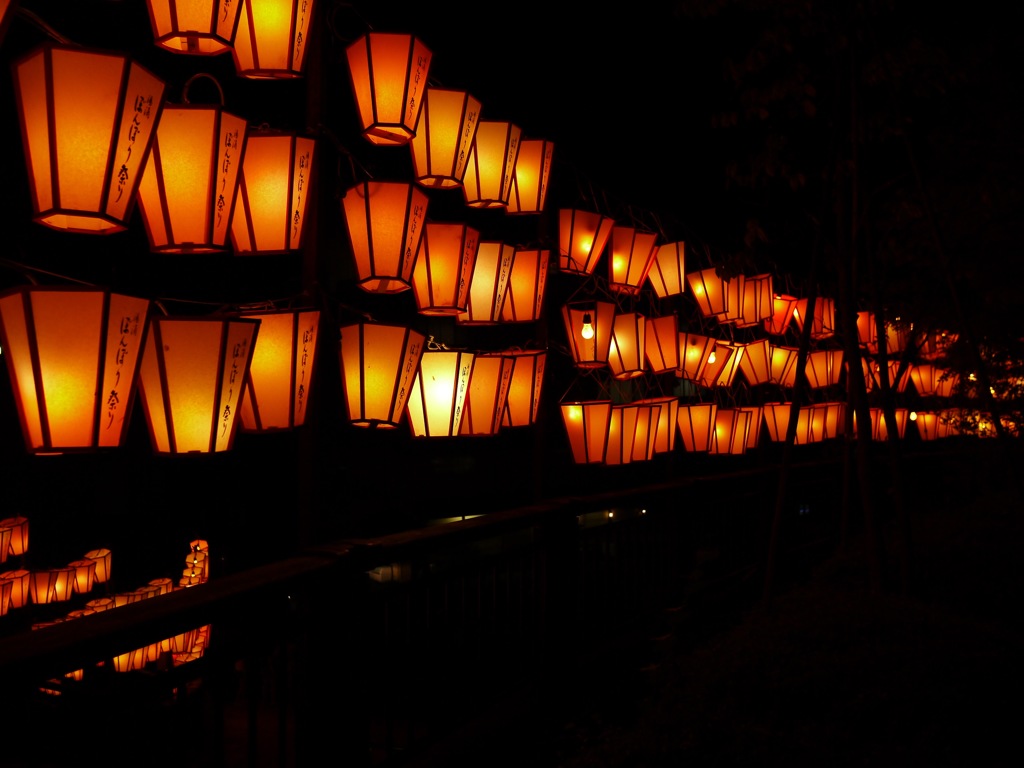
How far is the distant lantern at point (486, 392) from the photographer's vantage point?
21.3ft

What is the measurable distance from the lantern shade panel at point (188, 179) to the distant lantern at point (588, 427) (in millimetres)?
4771

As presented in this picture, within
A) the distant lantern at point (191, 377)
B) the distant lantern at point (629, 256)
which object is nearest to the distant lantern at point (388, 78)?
the distant lantern at point (191, 377)

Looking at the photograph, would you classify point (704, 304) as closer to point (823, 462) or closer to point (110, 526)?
point (823, 462)

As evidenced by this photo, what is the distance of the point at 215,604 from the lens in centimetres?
330

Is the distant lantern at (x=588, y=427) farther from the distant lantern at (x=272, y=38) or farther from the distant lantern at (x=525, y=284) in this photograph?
the distant lantern at (x=272, y=38)

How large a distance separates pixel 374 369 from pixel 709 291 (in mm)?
6268

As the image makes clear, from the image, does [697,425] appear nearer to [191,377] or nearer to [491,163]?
[491,163]

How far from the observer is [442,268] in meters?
6.02

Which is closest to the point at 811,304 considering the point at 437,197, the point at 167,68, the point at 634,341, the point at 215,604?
the point at 634,341

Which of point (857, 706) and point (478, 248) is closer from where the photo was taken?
point (857, 706)

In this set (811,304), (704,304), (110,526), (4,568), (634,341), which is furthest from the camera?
(110,526)

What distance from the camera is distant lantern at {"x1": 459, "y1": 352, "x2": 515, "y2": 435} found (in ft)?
21.3

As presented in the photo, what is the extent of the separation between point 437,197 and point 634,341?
233 inches

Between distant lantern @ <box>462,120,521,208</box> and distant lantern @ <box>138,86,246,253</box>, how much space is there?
2756 mm
